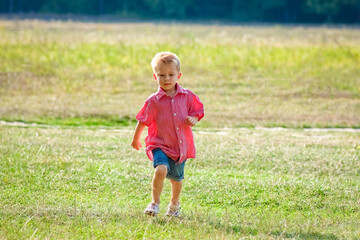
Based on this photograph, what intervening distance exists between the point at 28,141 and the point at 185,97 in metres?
4.44

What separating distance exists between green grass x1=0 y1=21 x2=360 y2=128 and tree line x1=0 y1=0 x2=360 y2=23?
99.8 feet

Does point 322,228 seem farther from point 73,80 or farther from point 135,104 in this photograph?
point 73,80

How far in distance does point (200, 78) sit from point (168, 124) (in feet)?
46.6

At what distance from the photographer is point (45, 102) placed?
15.9 meters

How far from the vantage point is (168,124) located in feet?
18.3

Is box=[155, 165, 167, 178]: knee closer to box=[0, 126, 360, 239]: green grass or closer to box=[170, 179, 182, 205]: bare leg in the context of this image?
box=[170, 179, 182, 205]: bare leg

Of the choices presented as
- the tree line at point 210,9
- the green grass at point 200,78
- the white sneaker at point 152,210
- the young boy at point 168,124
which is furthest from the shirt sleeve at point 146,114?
the tree line at point 210,9

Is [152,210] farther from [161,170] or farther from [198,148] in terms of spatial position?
[198,148]

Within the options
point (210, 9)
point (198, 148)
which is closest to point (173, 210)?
point (198, 148)

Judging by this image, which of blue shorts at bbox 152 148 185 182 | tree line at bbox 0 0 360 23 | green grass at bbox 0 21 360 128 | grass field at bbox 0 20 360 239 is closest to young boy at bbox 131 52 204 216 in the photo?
blue shorts at bbox 152 148 185 182

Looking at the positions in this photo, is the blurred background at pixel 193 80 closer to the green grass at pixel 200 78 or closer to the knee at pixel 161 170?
the green grass at pixel 200 78

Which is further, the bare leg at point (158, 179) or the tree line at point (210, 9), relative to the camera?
the tree line at point (210, 9)

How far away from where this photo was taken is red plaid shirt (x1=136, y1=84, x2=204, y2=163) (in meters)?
5.57

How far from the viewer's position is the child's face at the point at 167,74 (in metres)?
5.47
